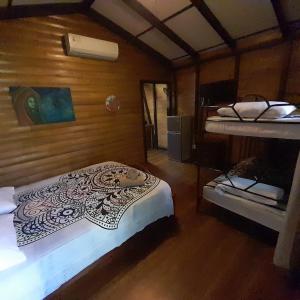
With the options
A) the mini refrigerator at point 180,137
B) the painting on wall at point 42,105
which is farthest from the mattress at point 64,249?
the mini refrigerator at point 180,137

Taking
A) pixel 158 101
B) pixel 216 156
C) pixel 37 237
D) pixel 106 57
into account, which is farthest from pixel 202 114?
pixel 37 237

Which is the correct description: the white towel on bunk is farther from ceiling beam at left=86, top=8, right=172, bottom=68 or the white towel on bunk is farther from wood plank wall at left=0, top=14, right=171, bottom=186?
ceiling beam at left=86, top=8, right=172, bottom=68

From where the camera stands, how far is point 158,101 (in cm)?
530

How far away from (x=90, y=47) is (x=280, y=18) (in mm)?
2790

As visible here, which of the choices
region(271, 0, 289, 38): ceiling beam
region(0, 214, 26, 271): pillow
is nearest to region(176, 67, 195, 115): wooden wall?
region(271, 0, 289, 38): ceiling beam

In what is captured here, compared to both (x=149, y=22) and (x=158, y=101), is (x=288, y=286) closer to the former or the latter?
(x=149, y=22)

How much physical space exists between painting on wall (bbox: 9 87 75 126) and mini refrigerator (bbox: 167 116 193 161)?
223 centimetres

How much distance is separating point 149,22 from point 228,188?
2937 mm

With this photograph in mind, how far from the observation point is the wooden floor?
1.32 meters

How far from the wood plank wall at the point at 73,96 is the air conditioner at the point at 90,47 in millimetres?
140

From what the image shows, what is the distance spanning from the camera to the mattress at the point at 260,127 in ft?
4.13

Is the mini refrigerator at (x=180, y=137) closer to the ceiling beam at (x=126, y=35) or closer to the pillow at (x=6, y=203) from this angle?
the ceiling beam at (x=126, y=35)

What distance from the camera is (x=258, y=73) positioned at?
3027 mm

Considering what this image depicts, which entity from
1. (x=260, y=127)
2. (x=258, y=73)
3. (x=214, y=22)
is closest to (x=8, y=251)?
(x=260, y=127)
